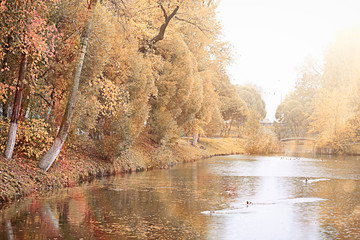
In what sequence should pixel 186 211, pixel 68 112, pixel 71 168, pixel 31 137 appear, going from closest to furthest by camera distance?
pixel 186 211
pixel 31 137
pixel 68 112
pixel 71 168

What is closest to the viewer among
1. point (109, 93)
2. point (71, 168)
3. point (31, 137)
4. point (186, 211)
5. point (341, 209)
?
point (186, 211)

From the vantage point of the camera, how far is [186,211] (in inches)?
632

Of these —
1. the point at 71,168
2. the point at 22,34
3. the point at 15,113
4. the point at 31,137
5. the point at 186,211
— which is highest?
the point at 22,34

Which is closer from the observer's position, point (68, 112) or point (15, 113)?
point (15, 113)

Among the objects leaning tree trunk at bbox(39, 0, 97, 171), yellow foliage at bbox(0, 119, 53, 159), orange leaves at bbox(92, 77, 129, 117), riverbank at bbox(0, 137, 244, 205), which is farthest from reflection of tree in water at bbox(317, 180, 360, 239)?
yellow foliage at bbox(0, 119, 53, 159)

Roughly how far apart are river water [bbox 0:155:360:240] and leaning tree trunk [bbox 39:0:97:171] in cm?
155

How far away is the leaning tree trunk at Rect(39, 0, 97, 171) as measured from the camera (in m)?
19.2

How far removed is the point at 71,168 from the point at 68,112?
Answer: 136 inches

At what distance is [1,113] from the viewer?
64.2 ft

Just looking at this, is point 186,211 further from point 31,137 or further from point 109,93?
point 109,93

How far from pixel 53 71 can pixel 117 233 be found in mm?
9736

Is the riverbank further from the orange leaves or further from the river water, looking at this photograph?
the orange leaves

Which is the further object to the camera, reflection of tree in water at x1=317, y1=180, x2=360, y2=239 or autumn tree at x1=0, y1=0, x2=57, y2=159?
autumn tree at x1=0, y1=0, x2=57, y2=159

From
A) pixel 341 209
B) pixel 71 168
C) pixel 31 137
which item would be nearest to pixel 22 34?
pixel 31 137
